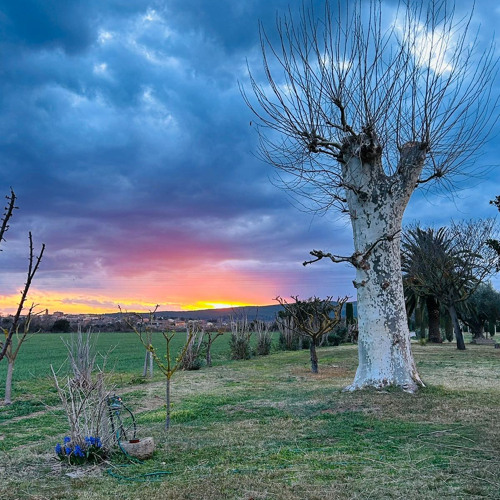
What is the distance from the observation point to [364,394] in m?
9.33

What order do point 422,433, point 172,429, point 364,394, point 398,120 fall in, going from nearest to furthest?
1. point 422,433
2. point 172,429
3. point 364,394
4. point 398,120

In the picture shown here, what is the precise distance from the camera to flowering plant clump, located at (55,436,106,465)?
5250 mm

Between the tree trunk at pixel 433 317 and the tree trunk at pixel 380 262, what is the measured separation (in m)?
20.0

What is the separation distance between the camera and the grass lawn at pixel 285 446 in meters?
4.24

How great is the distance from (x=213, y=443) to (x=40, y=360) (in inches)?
701

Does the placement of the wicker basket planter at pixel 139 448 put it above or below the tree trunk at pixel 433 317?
below

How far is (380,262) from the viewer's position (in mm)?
9867

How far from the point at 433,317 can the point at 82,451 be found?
28.1 m

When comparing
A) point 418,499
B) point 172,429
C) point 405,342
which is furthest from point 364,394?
point 418,499

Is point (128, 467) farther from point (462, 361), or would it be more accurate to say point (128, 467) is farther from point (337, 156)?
point (462, 361)

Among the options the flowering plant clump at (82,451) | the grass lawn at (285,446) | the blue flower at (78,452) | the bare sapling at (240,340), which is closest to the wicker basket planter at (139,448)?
the grass lawn at (285,446)

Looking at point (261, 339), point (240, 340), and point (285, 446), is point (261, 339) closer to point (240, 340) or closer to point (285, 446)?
point (240, 340)

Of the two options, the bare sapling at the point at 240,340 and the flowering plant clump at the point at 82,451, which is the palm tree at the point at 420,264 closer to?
the bare sapling at the point at 240,340

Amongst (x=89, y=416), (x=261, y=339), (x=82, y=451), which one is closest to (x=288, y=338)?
(x=261, y=339)
